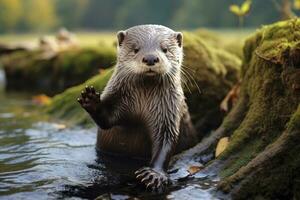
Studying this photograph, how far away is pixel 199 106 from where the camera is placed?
25.0ft

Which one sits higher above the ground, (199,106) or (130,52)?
(130,52)

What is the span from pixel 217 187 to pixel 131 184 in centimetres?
78

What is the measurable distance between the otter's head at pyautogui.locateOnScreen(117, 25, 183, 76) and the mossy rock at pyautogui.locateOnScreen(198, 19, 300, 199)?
34.9 inches

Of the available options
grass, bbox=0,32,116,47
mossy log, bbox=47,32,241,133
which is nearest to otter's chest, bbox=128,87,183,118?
mossy log, bbox=47,32,241,133

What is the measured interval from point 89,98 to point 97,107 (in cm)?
17

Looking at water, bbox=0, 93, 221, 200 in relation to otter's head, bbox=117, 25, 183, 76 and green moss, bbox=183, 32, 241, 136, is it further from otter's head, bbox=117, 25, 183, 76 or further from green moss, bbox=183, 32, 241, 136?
green moss, bbox=183, 32, 241, 136

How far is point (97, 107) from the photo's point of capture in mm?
5309

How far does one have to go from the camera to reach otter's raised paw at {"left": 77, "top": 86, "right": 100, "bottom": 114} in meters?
5.14

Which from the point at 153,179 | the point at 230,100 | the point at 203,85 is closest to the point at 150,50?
the point at 153,179

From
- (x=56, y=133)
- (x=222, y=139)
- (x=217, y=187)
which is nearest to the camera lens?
(x=217, y=187)

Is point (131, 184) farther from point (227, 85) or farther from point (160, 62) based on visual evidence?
point (227, 85)

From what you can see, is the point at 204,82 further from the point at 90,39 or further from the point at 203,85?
the point at 90,39

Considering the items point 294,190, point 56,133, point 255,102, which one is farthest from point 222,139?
point 56,133

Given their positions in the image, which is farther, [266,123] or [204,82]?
[204,82]
